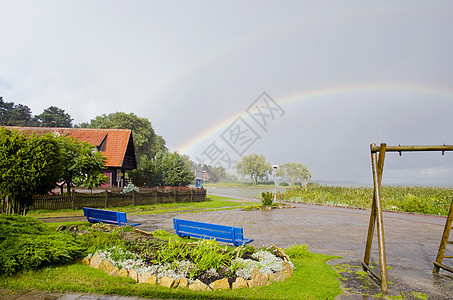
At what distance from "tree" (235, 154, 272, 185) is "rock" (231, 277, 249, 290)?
365 feet

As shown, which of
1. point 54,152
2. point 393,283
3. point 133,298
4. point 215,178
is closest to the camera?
point 133,298

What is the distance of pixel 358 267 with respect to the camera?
6.20 metres

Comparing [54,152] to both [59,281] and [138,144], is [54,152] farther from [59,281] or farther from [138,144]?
[138,144]

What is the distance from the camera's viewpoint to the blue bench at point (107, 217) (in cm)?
1003

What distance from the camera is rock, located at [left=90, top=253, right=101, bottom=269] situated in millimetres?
5550

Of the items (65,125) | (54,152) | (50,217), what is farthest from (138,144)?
(54,152)

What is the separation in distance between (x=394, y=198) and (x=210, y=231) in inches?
883

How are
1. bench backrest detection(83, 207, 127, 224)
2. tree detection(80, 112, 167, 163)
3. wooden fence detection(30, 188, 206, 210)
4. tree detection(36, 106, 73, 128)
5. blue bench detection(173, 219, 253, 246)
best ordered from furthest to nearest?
tree detection(36, 106, 73, 128)
tree detection(80, 112, 167, 163)
wooden fence detection(30, 188, 206, 210)
bench backrest detection(83, 207, 127, 224)
blue bench detection(173, 219, 253, 246)

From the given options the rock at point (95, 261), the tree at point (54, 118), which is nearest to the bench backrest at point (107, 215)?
the rock at point (95, 261)

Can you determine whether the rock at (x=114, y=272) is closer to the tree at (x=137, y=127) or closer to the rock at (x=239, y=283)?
the rock at (x=239, y=283)

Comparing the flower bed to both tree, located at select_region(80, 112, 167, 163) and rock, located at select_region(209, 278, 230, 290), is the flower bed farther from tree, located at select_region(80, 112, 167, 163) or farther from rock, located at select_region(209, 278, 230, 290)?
tree, located at select_region(80, 112, 167, 163)

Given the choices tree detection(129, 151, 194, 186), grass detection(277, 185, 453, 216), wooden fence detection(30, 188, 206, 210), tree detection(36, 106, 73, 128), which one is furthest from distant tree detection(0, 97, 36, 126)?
grass detection(277, 185, 453, 216)

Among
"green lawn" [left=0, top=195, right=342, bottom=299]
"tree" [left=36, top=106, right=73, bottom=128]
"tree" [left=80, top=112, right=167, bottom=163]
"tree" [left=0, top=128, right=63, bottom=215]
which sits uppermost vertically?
"tree" [left=36, top=106, right=73, bottom=128]

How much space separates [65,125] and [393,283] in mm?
86597
